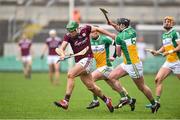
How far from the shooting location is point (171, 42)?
16172 mm

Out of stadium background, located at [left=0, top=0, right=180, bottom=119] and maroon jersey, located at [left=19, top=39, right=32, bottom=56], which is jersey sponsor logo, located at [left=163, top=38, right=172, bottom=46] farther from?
stadium background, located at [left=0, top=0, right=180, bottom=119]

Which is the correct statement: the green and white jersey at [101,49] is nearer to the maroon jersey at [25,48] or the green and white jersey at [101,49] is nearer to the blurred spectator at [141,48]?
the maroon jersey at [25,48]

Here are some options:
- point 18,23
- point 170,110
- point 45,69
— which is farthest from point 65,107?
point 18,23

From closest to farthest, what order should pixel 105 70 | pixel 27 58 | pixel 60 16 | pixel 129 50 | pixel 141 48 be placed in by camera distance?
pixel 129 50 < pixel 105 70 < pixel 27 58 < pixel 141 48 < pixel 60 16

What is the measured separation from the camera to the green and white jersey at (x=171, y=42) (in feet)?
52.8

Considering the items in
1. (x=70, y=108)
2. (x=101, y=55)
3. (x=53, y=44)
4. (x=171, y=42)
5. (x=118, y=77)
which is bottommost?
(x=53, y=44)

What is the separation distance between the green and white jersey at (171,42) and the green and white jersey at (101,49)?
1528 mm

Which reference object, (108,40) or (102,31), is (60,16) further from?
(102,31)

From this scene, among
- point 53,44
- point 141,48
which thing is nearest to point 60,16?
point 141,48

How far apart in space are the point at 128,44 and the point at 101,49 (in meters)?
1.66

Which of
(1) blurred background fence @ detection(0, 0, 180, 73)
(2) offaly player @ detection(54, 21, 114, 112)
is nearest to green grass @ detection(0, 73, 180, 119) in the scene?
(2) offaly player @ detection(54, 21, 114, 112)

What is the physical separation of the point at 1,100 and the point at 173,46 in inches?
216

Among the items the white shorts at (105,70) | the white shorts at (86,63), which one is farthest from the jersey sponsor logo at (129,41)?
the white shorts at (105,70)

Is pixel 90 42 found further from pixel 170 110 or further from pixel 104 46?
pixel 170 110
